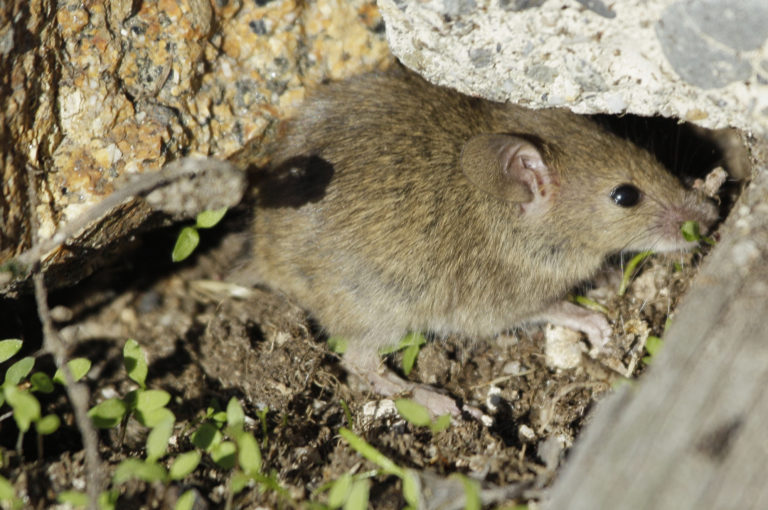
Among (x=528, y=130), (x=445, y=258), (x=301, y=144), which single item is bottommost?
(x=445, y=258)

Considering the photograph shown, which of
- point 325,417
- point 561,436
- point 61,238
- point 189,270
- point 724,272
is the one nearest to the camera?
point 724,272

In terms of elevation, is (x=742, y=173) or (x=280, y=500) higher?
(x=742, y=173)

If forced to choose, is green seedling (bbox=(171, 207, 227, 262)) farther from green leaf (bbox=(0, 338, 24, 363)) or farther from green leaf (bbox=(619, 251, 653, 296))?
green leaf (bbox=(619, 251, 653, 296))

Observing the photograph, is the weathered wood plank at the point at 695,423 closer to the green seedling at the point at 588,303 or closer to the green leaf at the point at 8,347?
the green seedling at the point at 588,303

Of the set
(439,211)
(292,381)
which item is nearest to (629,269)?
(439,211)

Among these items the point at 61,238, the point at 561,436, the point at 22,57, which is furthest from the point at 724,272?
the point at 22,57

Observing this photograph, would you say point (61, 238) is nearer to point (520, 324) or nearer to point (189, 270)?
point (189, 270)
